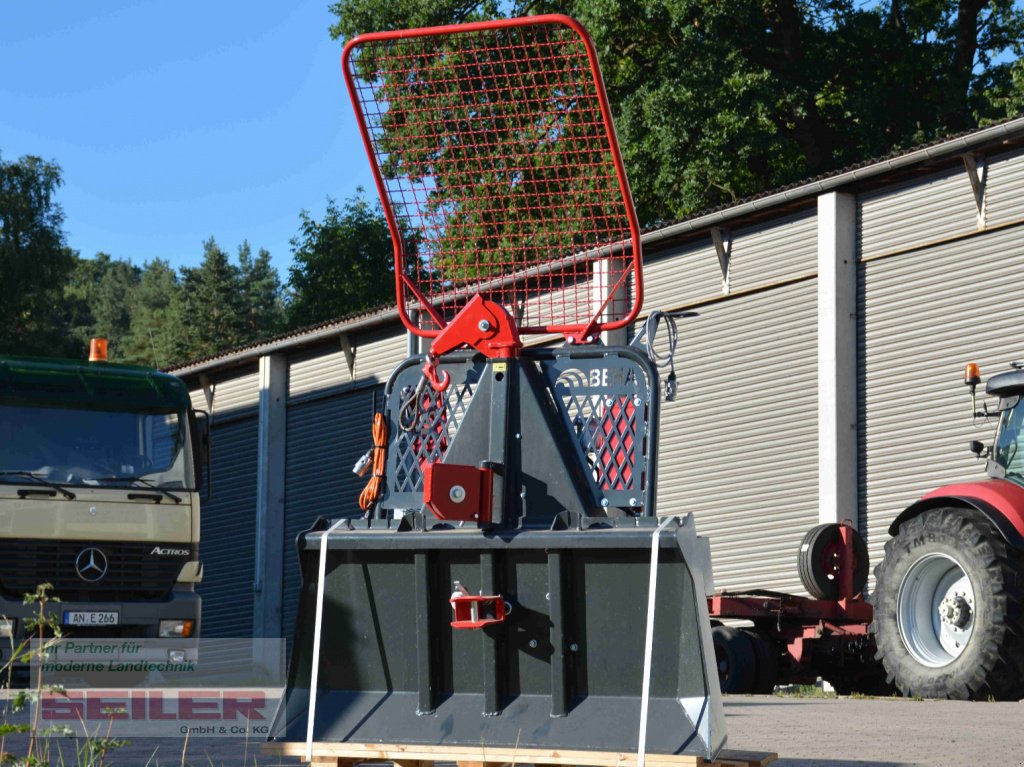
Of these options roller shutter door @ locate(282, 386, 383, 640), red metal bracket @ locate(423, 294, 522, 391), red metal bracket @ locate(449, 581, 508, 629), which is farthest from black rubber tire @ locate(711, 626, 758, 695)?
roller shutter door @ locate(282, 386, 383, 640)

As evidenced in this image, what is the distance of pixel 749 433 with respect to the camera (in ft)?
62.0

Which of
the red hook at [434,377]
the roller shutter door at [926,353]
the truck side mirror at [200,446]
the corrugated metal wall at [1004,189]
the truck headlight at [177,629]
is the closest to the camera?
the red hook at [434,377]

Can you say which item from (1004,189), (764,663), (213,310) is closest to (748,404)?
(1004,189)

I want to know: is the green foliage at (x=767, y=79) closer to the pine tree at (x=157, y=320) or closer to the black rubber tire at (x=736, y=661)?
the black rubber tire at (x=736, y=661)

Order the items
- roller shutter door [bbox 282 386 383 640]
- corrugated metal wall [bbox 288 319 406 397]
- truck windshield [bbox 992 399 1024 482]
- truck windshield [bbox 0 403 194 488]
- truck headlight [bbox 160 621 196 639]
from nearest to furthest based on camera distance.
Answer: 1. truck windshield [bbox 992 399 1024 482]
2. truck windshield [bbox 0 403 194 488]
3. truck headlight [bbox 160 621 196 639]
4. corrugated metal wall [bbox 288 319 406 397]
5. roller shutter door [bbox 282 386 383 640]

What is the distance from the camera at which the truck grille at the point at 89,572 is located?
44.8 ft

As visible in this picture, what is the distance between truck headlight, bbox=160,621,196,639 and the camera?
14.3 metres

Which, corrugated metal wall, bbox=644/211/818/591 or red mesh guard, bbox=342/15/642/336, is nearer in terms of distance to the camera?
red mesh guard, bbox=342/15/642/336

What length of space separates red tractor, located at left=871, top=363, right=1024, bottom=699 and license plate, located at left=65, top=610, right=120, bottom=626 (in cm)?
690

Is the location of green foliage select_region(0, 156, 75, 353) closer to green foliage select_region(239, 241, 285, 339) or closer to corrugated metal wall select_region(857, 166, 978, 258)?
corrugated metal wall select_region(857, 166, 978, 258)

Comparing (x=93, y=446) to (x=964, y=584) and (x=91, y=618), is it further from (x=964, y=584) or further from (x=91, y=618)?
(x=964, y=584)

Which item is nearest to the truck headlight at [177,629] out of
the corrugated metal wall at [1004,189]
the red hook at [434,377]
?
the red hook at [434,377]

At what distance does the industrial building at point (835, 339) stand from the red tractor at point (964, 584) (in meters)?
3.71

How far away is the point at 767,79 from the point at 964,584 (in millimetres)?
19088
